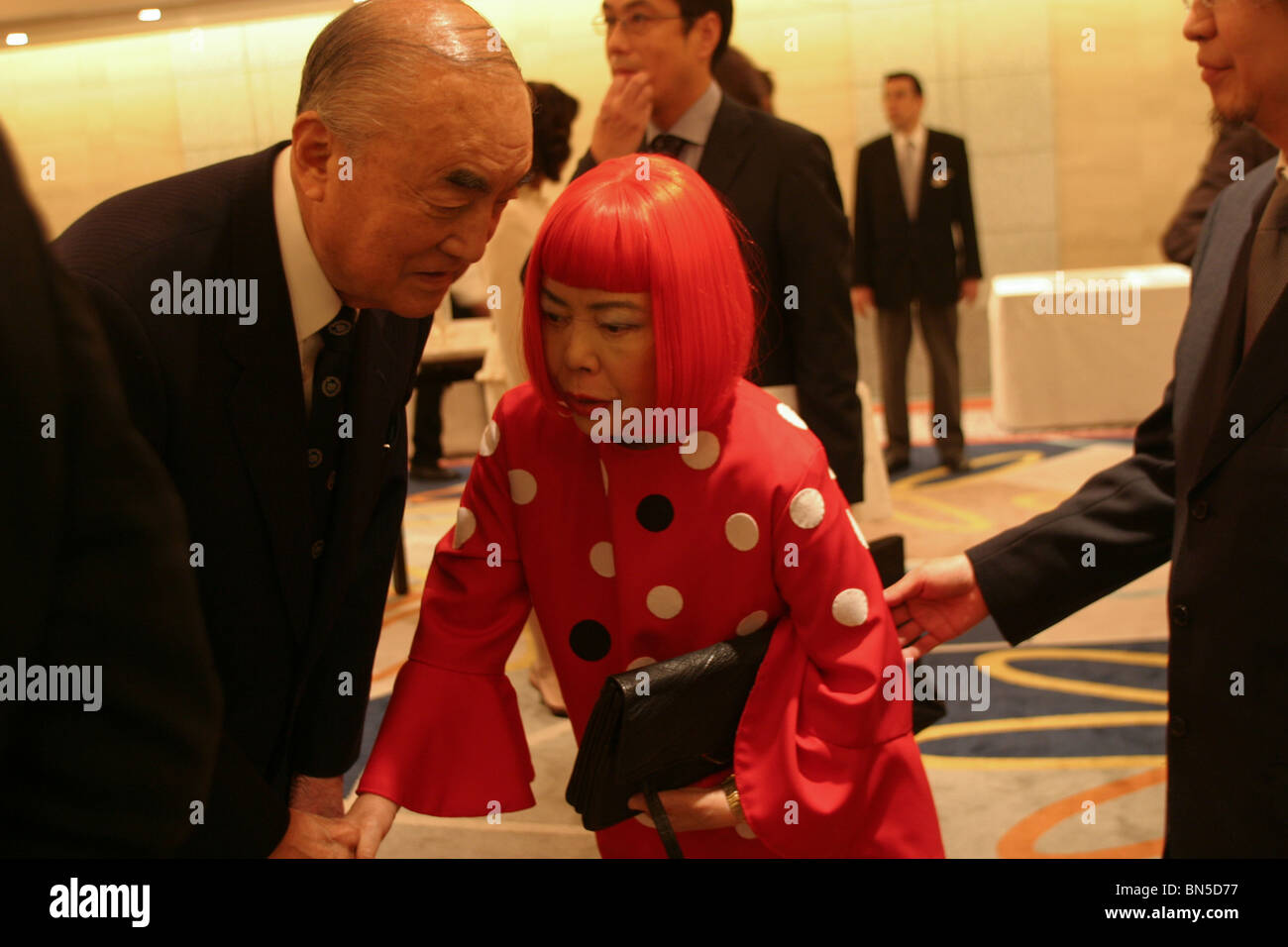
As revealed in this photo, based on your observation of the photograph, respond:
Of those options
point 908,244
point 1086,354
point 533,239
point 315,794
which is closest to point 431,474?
point 908,244

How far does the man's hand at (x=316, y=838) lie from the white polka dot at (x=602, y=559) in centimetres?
44

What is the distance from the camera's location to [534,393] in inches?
60.8

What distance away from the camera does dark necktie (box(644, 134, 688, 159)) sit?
8.23 ft

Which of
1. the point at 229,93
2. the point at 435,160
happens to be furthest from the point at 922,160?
the point at 435,160

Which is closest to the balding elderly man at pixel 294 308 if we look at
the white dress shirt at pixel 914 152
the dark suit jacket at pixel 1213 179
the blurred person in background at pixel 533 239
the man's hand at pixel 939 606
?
the man's hand at pixel 939 606

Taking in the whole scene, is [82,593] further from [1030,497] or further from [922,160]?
[922,160]

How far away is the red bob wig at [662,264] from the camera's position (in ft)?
4.46

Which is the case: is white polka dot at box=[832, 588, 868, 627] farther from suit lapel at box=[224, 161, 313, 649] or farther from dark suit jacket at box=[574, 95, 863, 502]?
dark suit jacket at box=[574, 95, 863, 502]

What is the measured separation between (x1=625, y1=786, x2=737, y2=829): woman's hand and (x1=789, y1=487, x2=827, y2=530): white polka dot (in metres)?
0.34

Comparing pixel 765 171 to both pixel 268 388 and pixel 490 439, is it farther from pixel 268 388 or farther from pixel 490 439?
pixel 268 388

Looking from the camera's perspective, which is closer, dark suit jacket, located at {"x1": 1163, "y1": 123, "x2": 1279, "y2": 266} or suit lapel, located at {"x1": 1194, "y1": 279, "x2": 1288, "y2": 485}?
suit lapel, located at {"x1": 1194, "y1": 279, "x2": 1288, "y2": 485}

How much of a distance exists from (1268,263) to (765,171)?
1138 mm

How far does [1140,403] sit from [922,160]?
198cm

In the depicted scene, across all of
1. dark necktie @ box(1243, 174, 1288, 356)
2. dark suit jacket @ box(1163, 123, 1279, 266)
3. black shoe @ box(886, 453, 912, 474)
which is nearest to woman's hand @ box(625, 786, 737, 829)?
dark necktie @ box(1243, 174, 1288, 356)
